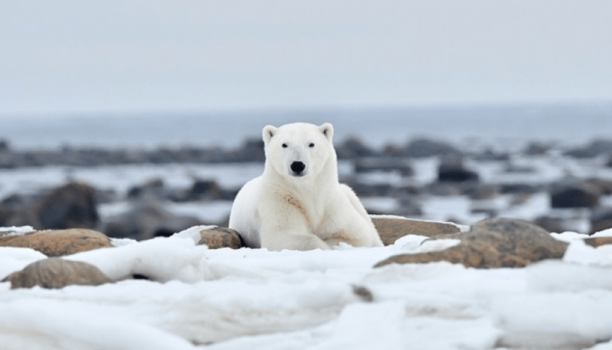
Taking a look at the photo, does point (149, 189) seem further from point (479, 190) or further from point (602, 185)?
point (602, 185)

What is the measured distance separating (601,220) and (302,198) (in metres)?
13.7

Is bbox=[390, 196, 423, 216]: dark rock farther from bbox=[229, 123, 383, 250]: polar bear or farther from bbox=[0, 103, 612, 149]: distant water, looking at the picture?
bbox=[0, 103, 612, 149]: distant water

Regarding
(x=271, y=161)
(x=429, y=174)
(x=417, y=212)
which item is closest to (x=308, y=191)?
(x=271, y=161)

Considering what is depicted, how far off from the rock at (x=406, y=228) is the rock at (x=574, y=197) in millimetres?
14906

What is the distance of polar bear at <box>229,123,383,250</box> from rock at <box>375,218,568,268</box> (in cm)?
208

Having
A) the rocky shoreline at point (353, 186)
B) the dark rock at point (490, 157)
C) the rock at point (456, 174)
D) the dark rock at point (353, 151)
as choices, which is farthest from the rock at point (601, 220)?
the dark rock at point (353, 151)

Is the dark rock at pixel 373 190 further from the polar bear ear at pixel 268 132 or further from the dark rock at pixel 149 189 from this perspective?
the polar bear ear at pixel 268 132

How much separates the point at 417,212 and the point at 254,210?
15.6 m

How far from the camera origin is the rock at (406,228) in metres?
7.29

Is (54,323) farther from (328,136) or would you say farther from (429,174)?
(429,174)

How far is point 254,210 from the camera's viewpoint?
21.4 feet

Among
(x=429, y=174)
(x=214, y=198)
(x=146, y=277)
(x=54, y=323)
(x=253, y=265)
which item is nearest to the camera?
Result: (x=54, y=323)

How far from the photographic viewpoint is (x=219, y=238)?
630cm

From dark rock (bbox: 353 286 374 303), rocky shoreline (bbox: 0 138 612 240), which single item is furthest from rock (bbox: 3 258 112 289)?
rocky shoreline (bbox: 0 138 612 240)
